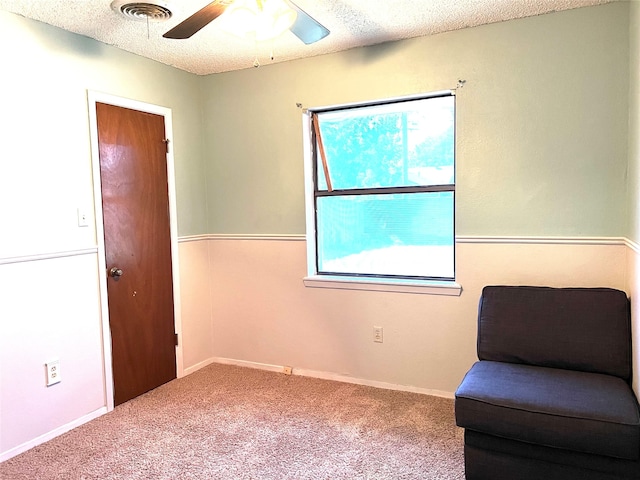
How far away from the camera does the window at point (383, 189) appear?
3039 millimetres

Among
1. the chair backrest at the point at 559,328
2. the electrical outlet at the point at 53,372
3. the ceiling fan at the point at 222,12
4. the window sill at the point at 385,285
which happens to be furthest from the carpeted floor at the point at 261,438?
the ceiling fan at the point at 222,12

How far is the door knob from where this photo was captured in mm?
2951

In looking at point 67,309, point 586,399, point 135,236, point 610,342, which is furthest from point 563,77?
point 67,309

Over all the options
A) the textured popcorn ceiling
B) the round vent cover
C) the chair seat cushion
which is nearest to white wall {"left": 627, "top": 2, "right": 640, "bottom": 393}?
the chair seat cushion

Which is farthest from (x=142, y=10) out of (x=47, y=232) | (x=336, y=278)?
(x=336, y=278)

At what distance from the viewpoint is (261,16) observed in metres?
2.09

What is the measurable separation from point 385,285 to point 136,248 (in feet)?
5.54

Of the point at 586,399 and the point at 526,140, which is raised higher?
the point at 526,140

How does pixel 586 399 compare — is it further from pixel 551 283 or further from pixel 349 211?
pixel 349 211

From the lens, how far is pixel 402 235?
10.4 ft

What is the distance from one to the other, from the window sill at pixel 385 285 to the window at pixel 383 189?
0.08 m

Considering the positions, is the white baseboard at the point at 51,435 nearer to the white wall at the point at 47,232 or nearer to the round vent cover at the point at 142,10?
the white wall at the point at 47,232

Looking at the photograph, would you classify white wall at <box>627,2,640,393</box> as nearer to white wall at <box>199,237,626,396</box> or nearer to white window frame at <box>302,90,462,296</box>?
white wall at <box>199,237,626,396</box>

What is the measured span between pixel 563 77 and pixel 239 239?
2.42m
